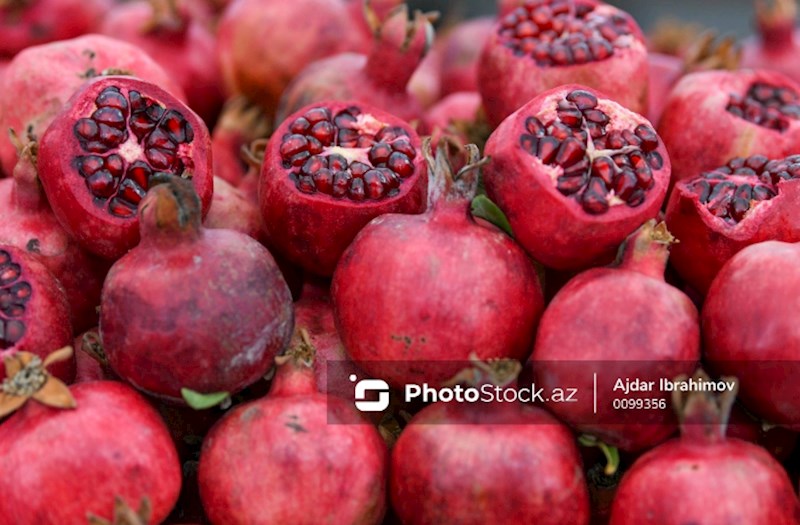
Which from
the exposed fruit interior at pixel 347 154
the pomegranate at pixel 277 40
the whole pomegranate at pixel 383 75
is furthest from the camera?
the pomegranate at pixel 277 40

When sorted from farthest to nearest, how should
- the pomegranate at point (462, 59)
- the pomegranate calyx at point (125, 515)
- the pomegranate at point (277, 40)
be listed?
the pomegranate at point (462, 59), the pomegranate at point (277, 40), the pomegranate calyx at point (125, 515)

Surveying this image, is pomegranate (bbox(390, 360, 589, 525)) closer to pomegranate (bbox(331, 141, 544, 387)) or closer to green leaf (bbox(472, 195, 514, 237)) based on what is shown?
pomegranate (bbox(331, 141, 544, 387))

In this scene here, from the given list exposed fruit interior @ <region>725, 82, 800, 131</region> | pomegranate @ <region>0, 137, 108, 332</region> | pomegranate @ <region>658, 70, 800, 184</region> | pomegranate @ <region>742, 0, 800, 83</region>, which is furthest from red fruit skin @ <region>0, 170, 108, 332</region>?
pomegranate @ <region>742, 0, 800, 83</region>

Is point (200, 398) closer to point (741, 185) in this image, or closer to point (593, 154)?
point (593, 154)

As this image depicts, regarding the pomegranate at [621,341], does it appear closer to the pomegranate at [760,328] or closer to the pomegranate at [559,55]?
the pomegranate at [760,328]

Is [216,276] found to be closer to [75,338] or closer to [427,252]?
[427,252]

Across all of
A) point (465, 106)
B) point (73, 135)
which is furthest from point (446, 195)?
point (465, 106)

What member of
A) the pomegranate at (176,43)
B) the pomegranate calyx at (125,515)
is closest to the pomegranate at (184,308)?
the pomegranate calyx at (125,515)
